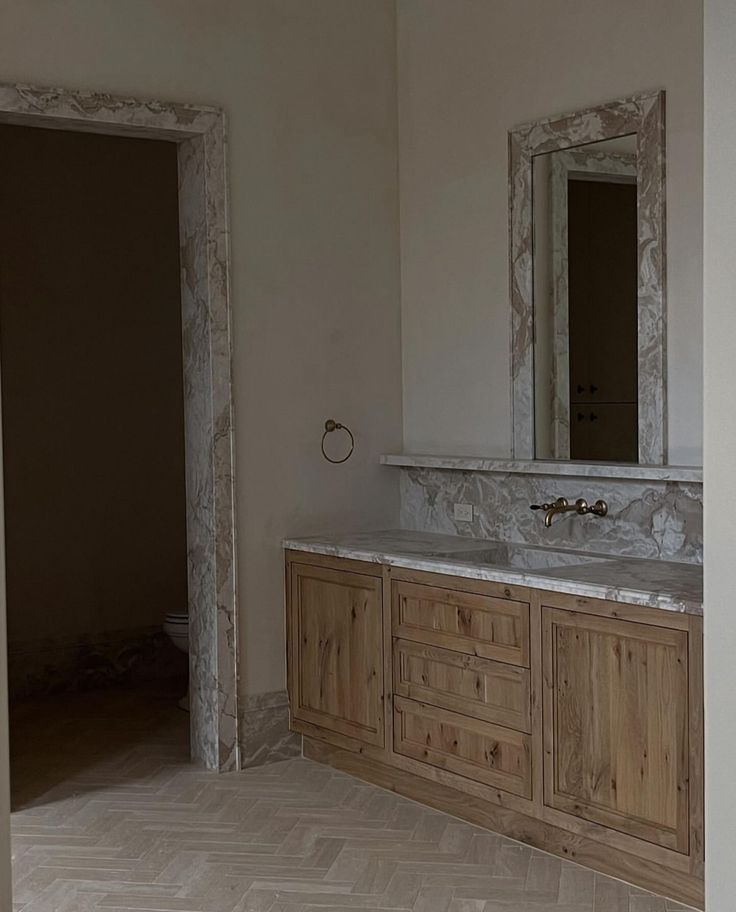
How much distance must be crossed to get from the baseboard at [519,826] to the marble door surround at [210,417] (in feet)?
1.53

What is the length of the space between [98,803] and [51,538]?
2102 millimetres

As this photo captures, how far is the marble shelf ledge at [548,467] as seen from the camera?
4.01 metres

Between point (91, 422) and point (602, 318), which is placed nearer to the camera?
point (602, 318)

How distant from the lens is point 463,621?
415 cm

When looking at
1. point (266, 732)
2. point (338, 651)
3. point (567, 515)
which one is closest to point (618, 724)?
point (567, 515)

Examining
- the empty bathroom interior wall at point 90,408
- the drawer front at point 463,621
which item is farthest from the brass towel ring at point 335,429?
the empty bathroom interior wall at point 90,408

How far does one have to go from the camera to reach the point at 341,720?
4.77 meters

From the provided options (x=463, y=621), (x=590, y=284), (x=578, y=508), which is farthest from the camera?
(x=590, y=284)

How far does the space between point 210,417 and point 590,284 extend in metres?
1.57

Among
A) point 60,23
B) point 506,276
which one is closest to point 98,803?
point 506,276

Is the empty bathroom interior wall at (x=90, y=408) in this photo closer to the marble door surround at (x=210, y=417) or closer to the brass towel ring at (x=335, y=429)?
the marble door surround at (x=210, y=417)

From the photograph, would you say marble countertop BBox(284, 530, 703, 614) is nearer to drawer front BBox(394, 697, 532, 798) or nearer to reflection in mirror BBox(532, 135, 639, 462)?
reflection in mirror BBox(532, 135, 639, 462)

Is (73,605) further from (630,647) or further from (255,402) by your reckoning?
(630,647)

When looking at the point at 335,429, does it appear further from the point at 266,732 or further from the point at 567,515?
the point at 266,732
